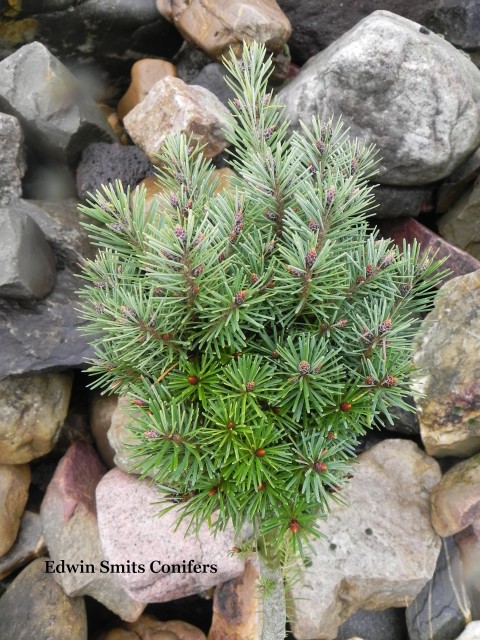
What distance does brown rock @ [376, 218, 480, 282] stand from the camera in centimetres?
313

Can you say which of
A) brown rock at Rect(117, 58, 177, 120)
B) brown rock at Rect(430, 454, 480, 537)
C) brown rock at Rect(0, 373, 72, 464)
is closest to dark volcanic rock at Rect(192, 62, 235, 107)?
brown rock at Rect(117, 58, 177, 120)

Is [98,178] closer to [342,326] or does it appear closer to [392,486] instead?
[342,326]

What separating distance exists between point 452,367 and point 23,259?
2205 millimetres

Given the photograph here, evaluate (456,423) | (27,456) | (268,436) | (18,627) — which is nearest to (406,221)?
(456,423)

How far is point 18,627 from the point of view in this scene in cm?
302

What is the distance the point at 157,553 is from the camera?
293cm

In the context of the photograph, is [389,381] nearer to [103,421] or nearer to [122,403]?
[122,403]

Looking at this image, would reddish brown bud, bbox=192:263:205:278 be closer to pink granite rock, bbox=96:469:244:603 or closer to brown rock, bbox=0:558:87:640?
pink granite rock, bbox=96:469:244:603

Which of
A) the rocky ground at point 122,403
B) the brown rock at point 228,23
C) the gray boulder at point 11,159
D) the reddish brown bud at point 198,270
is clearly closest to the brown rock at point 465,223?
the rocky ground at point 122,403

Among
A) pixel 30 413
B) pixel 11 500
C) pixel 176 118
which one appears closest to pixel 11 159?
pixel 176 118

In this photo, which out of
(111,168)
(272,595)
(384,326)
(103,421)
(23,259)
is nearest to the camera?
(384,326)

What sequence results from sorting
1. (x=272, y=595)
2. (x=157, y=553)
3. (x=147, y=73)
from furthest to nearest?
(x=147, y=73), (x=157, y=553), (x=272, y=595)

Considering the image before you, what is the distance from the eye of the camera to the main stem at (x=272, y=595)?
2264mm

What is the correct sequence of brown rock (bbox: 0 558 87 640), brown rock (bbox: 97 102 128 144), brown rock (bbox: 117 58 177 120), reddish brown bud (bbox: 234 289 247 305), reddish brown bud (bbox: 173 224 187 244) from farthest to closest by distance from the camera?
1. brown rock (bbox: 97 102 128 144)
2. brown rock (bbox: 117 58 177 120)
3. brown rock (bbox: 0 558 87 640)
4. reddish brown bud (bbox: 234 289 247 305)
5. reddish brown bud (bbox: 173 224 187 244)
